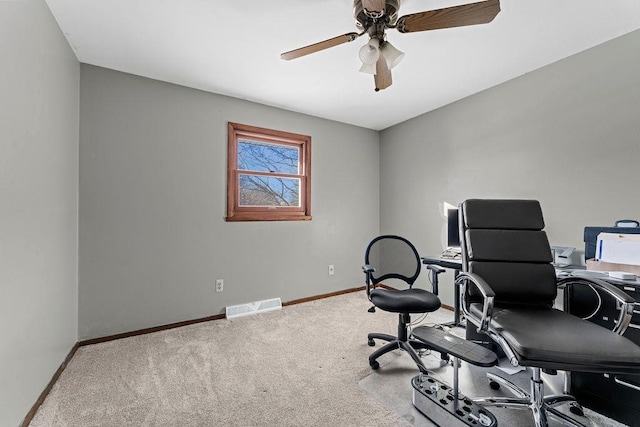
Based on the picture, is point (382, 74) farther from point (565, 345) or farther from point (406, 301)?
point (565, 345)

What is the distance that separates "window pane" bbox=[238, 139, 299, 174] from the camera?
10.5ft

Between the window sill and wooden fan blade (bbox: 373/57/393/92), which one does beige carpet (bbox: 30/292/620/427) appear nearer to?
the window sill

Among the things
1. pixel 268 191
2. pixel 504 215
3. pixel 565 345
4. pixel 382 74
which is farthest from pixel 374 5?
pixel 268 191

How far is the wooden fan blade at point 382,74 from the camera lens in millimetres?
1801

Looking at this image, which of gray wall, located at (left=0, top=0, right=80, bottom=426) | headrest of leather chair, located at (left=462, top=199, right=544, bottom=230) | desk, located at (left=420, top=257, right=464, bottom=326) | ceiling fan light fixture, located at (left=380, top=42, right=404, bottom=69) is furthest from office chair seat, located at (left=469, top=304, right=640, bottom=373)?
gray wall, located at (left=0, top=0, right=80, bottom=426)

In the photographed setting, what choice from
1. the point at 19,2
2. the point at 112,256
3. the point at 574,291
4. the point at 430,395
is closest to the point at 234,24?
the point at 19,2

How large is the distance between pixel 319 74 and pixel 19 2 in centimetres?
193

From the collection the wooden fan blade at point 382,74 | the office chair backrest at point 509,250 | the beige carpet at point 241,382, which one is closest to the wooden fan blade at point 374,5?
the wooden fan blade at point 382,74

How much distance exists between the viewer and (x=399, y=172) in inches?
153

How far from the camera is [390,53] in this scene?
170cm

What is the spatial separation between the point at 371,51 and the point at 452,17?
0.44 meters

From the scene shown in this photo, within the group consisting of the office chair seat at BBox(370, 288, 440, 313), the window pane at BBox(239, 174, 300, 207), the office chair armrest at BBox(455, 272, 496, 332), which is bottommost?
the office chair seat at BBox(370, 288, 440, 313)

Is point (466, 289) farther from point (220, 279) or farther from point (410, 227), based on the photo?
point (220, 279)

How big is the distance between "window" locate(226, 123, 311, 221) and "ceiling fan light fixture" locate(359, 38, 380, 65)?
1825 mm
